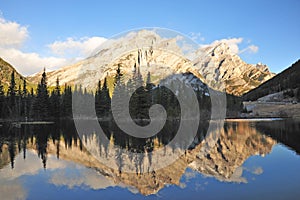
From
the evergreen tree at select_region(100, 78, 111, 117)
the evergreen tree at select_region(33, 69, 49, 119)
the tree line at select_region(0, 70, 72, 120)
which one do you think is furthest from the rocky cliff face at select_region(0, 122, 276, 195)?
the tree line at select_region(0, 70, 72, 120)

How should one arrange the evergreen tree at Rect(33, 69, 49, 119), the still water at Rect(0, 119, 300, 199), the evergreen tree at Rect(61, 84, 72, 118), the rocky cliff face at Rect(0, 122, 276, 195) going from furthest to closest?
the evergreen tree at Rect(61, 84, 72, 118)
the evergreen tree at Rect(33, 69, 49, 119)
the rocky cliff face at Rect(0, 122, 276, 195)
the still water at Rect(0, 119, 300, 199)

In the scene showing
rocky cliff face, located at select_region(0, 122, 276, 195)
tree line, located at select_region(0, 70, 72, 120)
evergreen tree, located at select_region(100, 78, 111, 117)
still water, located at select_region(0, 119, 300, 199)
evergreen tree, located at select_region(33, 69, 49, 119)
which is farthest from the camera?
evergreen tree, located at select_region(33, 69, 49, 119)

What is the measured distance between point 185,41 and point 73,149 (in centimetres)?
1531

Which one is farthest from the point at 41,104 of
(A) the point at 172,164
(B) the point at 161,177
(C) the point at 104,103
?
(B) the point at 161,177

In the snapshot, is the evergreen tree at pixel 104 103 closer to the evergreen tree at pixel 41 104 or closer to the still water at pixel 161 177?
the evergreen tree at pixel 41 104

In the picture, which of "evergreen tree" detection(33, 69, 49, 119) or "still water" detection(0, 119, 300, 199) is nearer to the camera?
"still water" detection(0, 119, 300, 199)

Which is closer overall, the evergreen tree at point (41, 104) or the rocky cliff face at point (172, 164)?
the rocky cliff face at point (172, 164)

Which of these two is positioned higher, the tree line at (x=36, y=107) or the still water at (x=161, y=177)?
the tree line at (x=36, y=107)

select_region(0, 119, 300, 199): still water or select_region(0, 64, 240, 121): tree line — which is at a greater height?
select_region(0, 64, 240, 121): tree line

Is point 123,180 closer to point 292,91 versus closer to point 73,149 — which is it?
point 73,149

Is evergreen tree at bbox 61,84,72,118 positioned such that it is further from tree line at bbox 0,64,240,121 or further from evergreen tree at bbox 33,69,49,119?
evergreen tree at bbox 33,69,49,119

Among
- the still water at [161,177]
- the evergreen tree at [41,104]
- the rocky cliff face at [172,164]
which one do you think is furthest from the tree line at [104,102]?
the still water at [161,177]

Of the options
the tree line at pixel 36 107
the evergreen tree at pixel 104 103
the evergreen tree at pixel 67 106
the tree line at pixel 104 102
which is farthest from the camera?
the evergreen tree at pixel 67 106

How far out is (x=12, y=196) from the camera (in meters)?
13.0
